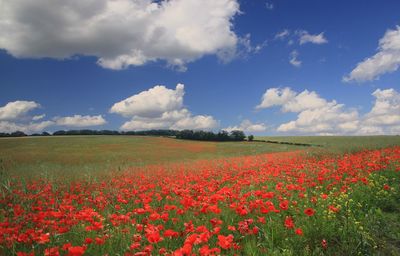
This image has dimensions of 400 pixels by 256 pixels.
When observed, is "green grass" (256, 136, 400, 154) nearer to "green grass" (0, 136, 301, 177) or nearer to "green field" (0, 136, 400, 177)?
"green field" (0, 136, 400, 177)

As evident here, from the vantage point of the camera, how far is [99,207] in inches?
279

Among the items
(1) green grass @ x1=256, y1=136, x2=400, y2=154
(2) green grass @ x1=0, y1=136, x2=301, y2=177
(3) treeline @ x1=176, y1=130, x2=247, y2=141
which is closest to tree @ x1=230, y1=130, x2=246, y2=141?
(3) treeline @ x1=176, y1=130, x2=247, y2=141

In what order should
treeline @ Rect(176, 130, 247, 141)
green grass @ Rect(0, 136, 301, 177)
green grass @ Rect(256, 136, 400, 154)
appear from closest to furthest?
1. green grass @ Rect(0, 136, 301, 177)
2. green grass @ Rect(256, 136, 400, 154)
3. treeline @ Rect(176, 130, 247, 141)

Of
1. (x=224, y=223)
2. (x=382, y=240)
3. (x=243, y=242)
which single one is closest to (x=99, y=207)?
(x=224, y=223)

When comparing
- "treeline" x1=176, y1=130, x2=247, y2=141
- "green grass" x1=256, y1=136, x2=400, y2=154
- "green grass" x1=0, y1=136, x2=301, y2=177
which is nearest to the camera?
"green grass" x1=0, y1=136, x2=301, y2=177

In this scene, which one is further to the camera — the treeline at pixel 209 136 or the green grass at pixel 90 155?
the treeline at pixel 209 136

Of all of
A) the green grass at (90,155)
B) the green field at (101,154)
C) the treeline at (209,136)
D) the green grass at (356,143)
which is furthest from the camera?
the treeline at (209,136)

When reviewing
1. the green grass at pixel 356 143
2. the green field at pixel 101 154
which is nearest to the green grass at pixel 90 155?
the green field at pixel 101 154

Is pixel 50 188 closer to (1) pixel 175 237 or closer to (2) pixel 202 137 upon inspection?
(1) pixel 175 237

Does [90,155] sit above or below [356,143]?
below

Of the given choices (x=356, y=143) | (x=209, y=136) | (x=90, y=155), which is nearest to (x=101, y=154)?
(x=90, y=155)

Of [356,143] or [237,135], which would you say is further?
[237,135]

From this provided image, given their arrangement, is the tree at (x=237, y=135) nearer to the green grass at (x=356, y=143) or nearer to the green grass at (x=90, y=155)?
the green grass at (x=356, y=143)

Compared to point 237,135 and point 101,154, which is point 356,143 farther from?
point 237,135
